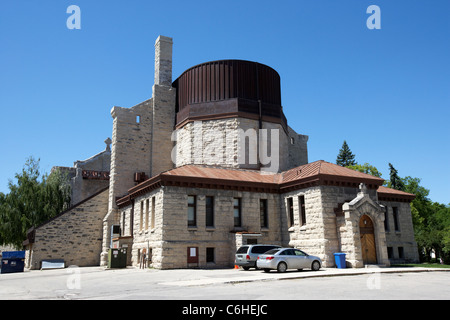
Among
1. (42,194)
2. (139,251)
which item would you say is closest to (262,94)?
(139,251)

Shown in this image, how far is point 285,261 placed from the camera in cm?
2012

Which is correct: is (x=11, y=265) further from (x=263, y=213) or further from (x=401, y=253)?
(x=401, y=253)

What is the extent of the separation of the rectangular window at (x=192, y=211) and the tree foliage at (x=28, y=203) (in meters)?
22.2

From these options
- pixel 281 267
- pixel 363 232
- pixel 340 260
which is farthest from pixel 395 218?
pixel 281 267

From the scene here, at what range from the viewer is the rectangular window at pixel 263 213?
28.3 m

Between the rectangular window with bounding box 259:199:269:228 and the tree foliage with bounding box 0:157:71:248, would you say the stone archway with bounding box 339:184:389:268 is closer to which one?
the rectangular window with bounding box 259:199:269:228

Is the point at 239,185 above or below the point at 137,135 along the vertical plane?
below

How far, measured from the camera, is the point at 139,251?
28438 mm

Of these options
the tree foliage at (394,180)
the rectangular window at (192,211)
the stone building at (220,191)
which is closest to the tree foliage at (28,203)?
the stone building at (220,191)

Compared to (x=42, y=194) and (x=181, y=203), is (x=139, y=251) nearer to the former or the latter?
(x=181, y=203)

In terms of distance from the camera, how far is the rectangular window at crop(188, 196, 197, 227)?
25.8 metres
